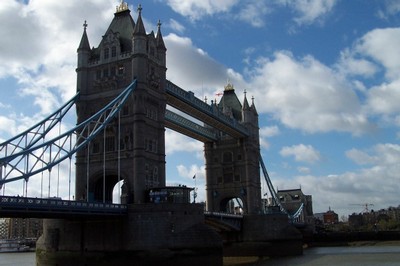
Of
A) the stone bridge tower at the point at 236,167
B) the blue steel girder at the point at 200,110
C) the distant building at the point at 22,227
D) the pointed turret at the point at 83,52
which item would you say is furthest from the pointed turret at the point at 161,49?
the distant building at the point at 22,227

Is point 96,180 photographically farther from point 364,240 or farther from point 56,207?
point 364,240

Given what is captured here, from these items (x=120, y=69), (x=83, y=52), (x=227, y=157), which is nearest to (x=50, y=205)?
(x=120, y=69)

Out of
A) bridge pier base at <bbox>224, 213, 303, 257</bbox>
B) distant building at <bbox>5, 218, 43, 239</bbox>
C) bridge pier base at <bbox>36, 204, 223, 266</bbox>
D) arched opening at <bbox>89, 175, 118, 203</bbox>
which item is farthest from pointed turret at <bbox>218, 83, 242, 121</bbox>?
distant building at <bbox>5, 218, 43, 239</bbox>

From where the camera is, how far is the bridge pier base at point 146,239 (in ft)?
155

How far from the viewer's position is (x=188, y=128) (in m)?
78.3

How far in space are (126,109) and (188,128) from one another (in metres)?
22.4

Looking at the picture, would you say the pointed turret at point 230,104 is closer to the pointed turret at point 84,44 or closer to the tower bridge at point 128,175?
the tower bridge at point 128,175

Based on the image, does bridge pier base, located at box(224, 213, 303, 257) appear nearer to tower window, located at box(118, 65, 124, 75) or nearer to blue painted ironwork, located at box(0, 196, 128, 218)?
tower window, located at box(118, 65, 124, 75)

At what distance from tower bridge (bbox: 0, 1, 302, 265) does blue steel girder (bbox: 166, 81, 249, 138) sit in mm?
178

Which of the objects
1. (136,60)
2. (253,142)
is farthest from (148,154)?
(253,142)

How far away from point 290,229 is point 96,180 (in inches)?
1272

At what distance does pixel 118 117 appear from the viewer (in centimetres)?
5584

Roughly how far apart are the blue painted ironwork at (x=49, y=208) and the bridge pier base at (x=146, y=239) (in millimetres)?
2468

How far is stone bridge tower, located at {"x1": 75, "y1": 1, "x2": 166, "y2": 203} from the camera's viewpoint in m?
55.3
